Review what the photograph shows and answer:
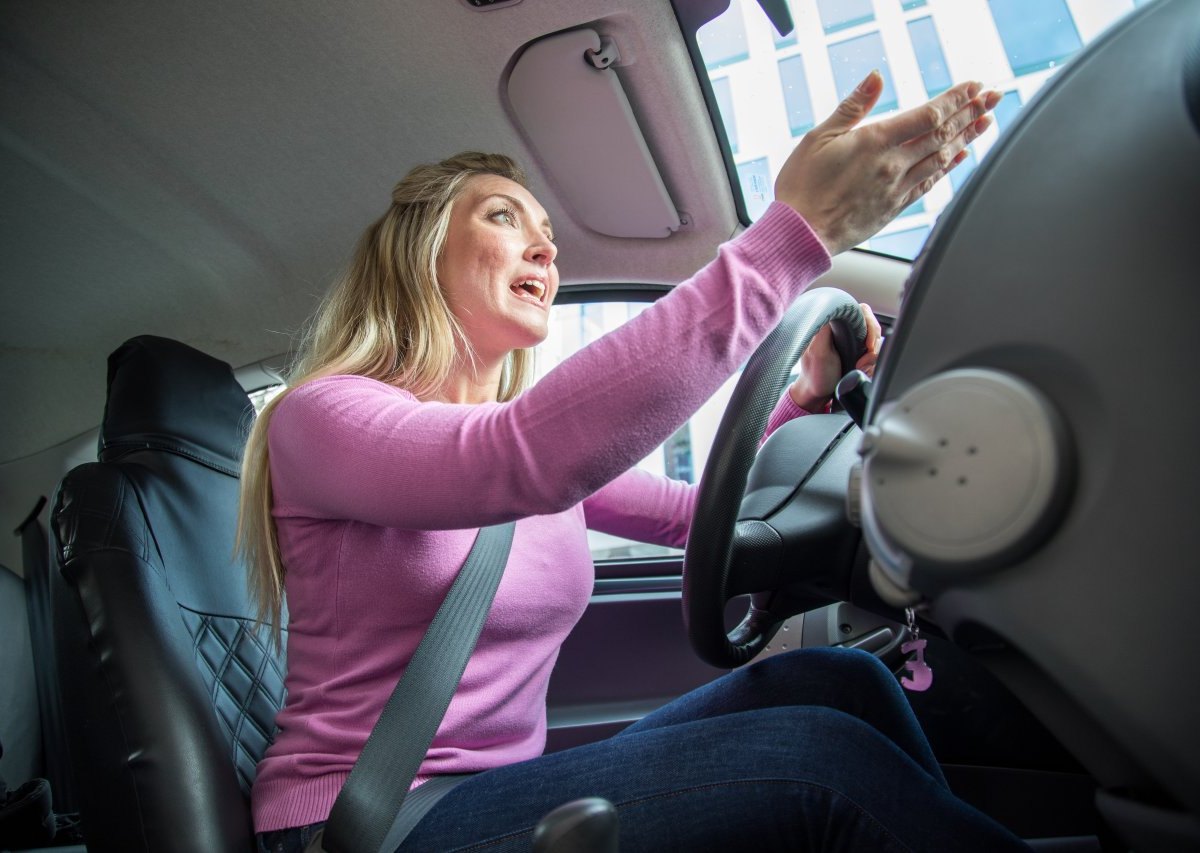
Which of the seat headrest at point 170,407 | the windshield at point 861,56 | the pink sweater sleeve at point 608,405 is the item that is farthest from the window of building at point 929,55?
the seat headrest at point 170,407

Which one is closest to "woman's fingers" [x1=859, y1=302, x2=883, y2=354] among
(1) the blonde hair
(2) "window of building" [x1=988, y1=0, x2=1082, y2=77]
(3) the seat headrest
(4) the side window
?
(2) "window of building" [x1=988, y1=0, x2=1082, y2=77]

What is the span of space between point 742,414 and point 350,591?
18.7 inches

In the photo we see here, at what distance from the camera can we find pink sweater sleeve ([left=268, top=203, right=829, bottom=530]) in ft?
1.97

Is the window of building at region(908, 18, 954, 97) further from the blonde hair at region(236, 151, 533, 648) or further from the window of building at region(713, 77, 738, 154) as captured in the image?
the blonde hair at region(236, 151, 533, 648)

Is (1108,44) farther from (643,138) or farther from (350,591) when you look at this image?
(643,138)

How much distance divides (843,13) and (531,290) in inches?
28.4

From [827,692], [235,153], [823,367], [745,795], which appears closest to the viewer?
[745,795]

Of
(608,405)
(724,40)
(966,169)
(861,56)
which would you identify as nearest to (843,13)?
(861,56)

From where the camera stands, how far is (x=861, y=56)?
130 cm

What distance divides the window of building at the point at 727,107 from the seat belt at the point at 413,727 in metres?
0.90

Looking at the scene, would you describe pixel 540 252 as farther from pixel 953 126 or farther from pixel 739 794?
pixel 739 794

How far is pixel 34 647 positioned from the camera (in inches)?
70.9

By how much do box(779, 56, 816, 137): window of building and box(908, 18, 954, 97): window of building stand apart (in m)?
0.18

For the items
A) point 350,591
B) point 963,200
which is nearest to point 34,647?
point 350,591
